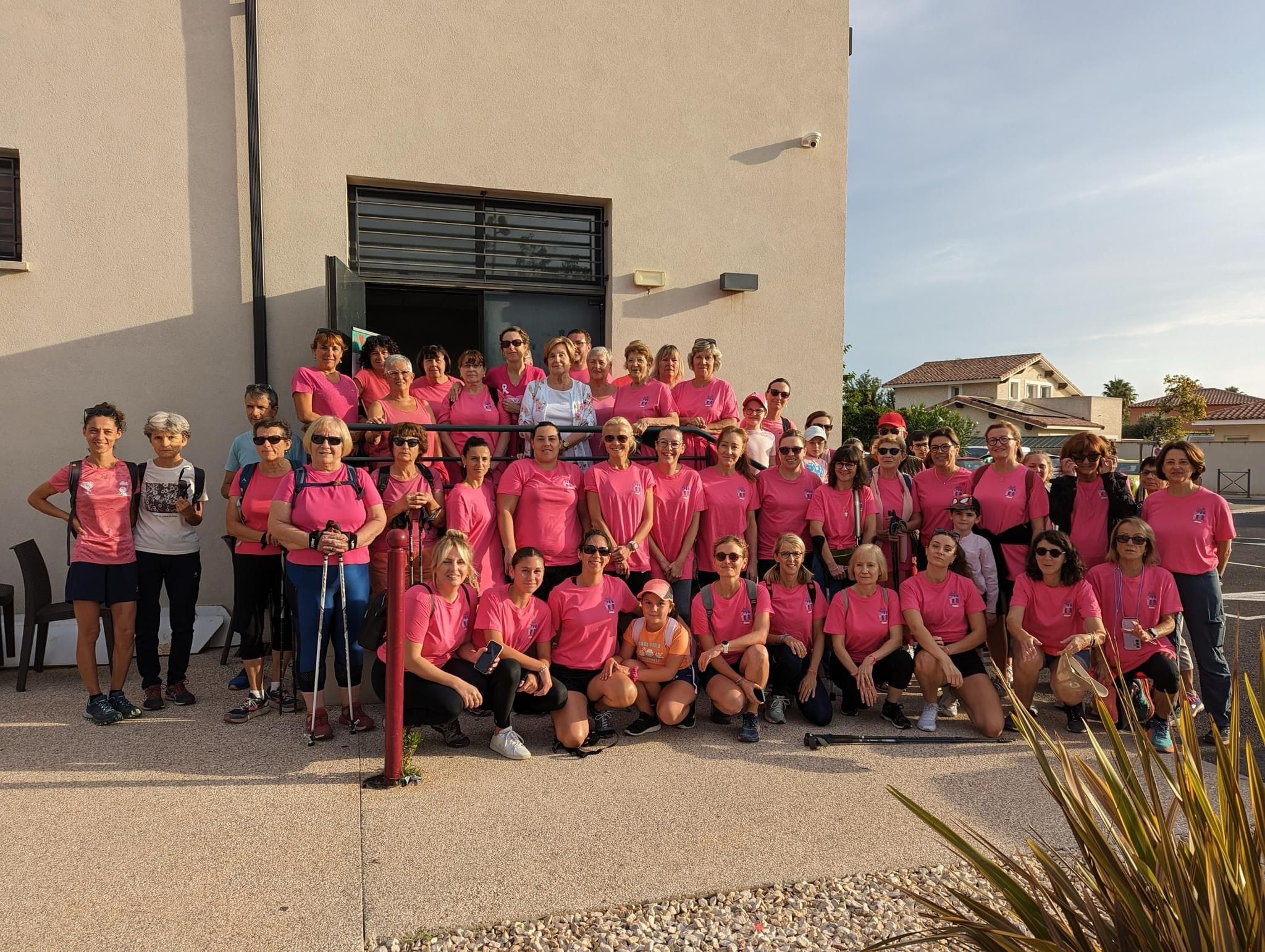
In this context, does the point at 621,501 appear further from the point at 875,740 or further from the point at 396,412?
the point at 875,740

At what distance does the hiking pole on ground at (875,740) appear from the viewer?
4293 mm

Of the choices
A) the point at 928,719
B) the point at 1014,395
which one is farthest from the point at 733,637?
the point at 1014,395

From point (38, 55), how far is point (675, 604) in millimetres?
6305

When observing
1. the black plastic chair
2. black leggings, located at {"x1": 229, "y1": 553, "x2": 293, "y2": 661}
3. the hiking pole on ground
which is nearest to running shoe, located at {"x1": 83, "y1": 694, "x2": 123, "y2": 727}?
the black plastic chair

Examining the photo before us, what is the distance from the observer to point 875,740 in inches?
171

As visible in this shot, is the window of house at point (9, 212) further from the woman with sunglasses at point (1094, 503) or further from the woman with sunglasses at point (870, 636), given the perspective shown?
the woman with sunglasses at point (1094, 503)

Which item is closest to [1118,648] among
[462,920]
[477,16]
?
[462,920]

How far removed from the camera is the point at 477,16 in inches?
269

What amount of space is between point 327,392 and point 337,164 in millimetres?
2460

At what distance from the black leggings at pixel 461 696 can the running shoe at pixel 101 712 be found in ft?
4.89

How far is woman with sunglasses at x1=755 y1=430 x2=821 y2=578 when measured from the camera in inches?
204

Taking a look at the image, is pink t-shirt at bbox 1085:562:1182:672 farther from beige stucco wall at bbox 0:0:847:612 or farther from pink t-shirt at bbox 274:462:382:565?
pink t-shirt at bbox 274:462:382:565

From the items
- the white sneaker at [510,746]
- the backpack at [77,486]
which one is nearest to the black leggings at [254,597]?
the backpack at [77,486]

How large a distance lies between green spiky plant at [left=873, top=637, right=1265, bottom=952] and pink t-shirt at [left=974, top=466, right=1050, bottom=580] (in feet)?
11.4
